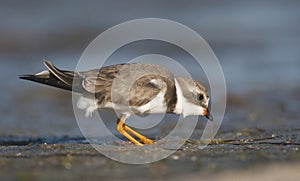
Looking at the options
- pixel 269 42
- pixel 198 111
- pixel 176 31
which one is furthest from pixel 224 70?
pixel 198 111

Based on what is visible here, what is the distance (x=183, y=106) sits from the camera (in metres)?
8.23

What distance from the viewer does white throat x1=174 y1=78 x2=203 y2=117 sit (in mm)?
8109

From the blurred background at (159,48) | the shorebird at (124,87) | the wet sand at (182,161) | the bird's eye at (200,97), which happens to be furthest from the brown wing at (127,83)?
the blurred background at (159,48)

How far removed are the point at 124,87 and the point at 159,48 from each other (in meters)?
10.6

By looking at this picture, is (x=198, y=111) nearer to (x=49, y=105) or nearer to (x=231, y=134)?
(x=231, y=134)

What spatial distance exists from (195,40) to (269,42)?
2382 millimetres

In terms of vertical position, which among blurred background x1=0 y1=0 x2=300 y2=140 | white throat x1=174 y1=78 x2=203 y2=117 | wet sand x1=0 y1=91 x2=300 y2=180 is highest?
blurred background x1=0 y1=0 x2=300 y2=140

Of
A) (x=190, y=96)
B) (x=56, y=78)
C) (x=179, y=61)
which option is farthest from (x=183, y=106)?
(x=179, y=61)

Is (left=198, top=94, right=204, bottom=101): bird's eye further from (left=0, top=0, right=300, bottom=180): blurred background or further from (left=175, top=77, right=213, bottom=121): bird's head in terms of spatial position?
(left=0, top=0, right=300, bottom=180): blurred background

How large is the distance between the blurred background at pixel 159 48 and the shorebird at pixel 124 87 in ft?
9.06

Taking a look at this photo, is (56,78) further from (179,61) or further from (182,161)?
(179,61)

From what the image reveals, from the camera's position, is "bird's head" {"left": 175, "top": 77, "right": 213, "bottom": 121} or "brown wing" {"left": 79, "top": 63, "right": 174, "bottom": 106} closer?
"brown wing" {"left": 79, "top": 63, "right": 174, "bottom": 106}

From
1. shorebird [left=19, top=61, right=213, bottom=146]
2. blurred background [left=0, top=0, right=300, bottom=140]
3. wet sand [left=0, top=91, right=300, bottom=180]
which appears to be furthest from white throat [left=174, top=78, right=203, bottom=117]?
blurred background [left=0, top=0, right=300, bottom=140]

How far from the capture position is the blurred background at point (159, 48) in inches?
480
